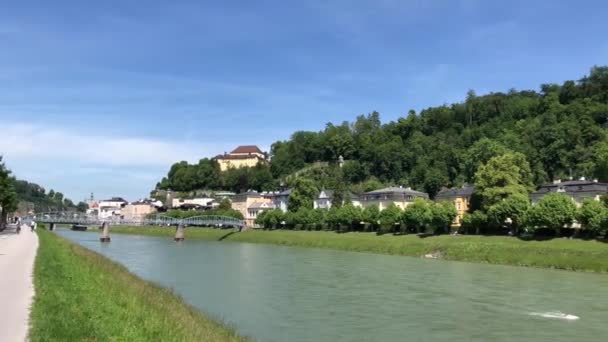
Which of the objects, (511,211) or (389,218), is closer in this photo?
(511,211)

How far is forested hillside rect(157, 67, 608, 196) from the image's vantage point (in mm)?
103688

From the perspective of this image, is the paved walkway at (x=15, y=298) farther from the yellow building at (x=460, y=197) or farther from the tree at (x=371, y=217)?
the yellow building at (x=460, y=197)

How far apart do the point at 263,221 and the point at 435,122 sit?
68386mm

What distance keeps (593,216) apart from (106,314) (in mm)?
48357

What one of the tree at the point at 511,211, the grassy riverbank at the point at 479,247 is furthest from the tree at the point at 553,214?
the grassy riverbank at the point at 479,247

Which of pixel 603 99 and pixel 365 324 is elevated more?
pixel 603 99

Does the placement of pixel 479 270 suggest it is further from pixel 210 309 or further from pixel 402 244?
pixel 210 309

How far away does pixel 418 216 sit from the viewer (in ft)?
235

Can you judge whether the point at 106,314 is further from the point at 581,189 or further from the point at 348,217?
the point at 581,189

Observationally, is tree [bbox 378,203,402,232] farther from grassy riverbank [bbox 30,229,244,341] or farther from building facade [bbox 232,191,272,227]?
building facade [bbox 232,191,272,227]

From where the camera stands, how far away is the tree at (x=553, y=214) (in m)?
55.8

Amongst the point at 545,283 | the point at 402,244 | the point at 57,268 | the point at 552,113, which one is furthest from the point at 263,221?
the point at 57,268

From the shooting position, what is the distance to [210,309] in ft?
80.6

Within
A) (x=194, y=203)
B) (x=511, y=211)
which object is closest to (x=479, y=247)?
(x=511, y=211)
